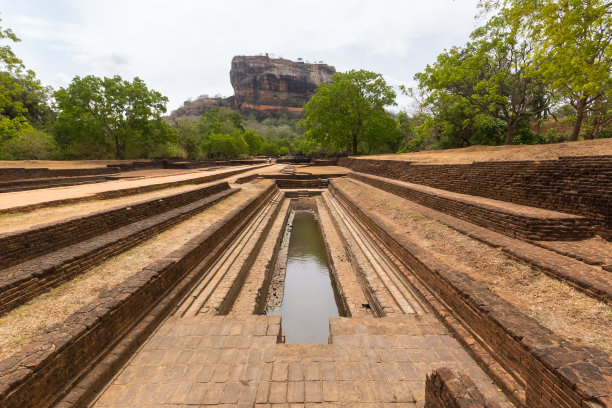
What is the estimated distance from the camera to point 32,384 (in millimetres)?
2041

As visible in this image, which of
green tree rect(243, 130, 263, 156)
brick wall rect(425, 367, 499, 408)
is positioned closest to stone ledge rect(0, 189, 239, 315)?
brick wall rect(425, 367, 499, 408)

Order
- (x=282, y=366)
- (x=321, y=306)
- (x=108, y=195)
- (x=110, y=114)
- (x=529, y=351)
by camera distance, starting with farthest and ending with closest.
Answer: (x=110, y=114), (x=108, y=195), (x=321, y=306), (x=282, y=366), (x=529, y=351)

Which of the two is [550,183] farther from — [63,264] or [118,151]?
[118,151]

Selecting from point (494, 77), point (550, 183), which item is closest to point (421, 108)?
point (494, 77)

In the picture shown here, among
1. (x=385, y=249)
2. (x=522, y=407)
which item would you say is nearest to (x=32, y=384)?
(x=522, y=407)

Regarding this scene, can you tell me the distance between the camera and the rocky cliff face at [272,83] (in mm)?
92500

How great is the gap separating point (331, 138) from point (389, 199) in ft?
67.5

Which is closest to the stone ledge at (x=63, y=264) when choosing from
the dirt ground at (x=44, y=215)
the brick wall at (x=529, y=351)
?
the dirt ground at (x=44, y=215)

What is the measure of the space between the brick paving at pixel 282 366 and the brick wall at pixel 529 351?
332mm

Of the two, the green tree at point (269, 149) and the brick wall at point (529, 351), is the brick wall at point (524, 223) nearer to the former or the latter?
the brick wall at point (529, 351)

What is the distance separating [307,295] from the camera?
612 cm

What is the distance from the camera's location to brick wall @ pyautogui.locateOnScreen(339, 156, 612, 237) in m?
4.46

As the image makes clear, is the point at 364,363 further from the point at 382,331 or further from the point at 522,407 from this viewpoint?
the point at 522,407

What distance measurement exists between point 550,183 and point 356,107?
75.9 feet
